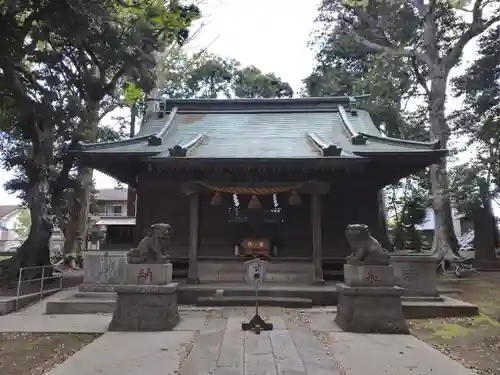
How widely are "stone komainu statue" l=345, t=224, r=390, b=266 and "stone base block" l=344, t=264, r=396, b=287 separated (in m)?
0.09

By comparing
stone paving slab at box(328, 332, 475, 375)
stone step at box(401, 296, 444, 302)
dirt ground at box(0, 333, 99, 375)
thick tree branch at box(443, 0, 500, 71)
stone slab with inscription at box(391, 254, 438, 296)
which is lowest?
dirt ground at box(0, 333, 99, 375)

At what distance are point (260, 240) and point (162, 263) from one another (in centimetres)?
419

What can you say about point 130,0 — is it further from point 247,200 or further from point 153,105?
point 153,105

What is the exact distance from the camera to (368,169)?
10.6 metres

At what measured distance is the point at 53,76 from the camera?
1380 centimetres

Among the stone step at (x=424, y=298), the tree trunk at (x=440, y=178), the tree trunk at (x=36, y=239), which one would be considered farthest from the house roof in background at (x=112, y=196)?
the stone step at (x=424, y=298)

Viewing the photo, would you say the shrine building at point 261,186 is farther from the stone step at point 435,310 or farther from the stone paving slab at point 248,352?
the stone paving slab at point 248,352

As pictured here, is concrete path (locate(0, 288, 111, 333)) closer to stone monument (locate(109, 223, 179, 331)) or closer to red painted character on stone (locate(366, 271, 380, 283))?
stone monument (locate(109, 223, 179, 331))

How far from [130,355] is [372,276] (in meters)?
3.88

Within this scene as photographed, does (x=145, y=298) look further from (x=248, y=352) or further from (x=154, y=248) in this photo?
(x=248, y=352)

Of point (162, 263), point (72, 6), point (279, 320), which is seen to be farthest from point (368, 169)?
point (72, 6)

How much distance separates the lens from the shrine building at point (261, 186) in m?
9.59

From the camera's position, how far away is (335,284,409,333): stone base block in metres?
6.38

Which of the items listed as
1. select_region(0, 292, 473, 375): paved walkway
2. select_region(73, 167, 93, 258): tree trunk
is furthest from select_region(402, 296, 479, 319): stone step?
select_region(73, 167, 93, 258): tree trunk
